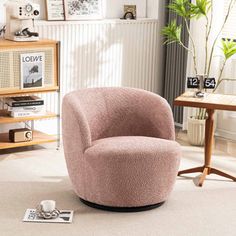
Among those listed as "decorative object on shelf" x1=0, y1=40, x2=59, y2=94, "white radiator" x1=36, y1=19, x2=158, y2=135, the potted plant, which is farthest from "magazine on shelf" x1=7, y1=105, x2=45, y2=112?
the potted plant

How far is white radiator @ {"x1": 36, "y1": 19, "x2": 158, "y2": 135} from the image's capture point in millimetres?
5492

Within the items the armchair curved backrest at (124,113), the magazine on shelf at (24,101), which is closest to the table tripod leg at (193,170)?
the armchair curved backrest at (124,113)

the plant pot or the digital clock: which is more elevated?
the digital clock

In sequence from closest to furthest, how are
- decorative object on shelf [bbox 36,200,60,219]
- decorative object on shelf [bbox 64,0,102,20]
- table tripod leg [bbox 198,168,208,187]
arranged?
decorative object on shelf [bbox 36,200,60,219], table tripod leg [bbox 198,168,208,187], decorative object on shelf [bbox 64,0,102,20]

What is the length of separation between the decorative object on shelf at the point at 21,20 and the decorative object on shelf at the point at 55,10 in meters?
0.41

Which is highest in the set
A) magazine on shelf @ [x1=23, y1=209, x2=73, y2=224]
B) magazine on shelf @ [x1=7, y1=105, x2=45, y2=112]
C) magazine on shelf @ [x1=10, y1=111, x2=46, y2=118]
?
magazine on shelf @ [x1=7, y1=105, x2=45, y2=112]

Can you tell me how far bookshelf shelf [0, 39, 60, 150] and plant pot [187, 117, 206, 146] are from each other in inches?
49.4

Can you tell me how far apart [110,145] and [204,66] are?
2.24m

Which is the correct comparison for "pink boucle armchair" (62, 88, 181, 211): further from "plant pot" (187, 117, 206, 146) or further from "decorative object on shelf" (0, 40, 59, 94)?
"plant pot" (187, 117, 206, 146)

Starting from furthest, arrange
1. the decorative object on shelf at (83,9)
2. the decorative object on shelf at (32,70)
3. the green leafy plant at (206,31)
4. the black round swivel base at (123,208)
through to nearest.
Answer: the decorative object on shelf at (83,9)
the green leafy plant at (206,31)
the decorative object on shelf at (32,70)
the black round swivel base at (123,208)

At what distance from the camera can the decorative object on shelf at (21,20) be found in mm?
4859

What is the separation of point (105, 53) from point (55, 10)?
2.21 feet

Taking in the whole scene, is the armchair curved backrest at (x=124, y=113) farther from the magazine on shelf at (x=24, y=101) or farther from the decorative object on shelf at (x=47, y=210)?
the magazine on shelf at (x=24, y=101)

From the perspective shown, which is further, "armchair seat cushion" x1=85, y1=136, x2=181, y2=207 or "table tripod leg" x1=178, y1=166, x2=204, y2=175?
"table tripod leg" x1=178, y1=166, x2=204, y2=175
